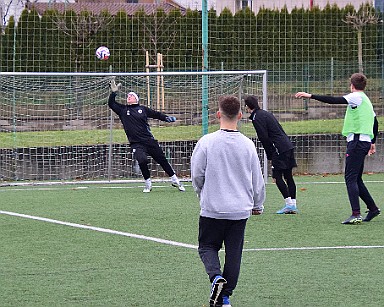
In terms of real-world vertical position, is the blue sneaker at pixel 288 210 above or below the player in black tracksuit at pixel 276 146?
below

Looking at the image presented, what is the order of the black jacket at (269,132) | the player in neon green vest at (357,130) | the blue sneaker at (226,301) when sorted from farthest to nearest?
1. the black jacket at (269,132)
2. the player in neon green vest at (357,130)
3. the blue sneaker at (226,301)

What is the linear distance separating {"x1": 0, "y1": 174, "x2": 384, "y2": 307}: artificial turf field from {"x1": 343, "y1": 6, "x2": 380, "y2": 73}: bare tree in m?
7.01

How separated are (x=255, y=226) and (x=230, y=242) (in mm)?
4740

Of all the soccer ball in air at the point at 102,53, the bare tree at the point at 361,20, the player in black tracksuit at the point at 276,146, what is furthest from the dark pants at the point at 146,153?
the bare tree at the point at 361,20

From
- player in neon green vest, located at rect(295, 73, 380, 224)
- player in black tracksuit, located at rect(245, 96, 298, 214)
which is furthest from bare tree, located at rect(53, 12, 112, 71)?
player in neon green vest, located at rect(295, 73, 380, 224)

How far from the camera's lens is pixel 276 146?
44.2 ft

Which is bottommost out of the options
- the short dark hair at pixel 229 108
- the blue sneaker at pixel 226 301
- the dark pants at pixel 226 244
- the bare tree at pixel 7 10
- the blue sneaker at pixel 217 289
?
the blue sneaker at pixel 226 301

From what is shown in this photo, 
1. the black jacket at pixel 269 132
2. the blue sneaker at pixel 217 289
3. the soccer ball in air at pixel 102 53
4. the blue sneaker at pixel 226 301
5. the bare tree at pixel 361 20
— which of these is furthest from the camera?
the bare tree at pixel 361 20

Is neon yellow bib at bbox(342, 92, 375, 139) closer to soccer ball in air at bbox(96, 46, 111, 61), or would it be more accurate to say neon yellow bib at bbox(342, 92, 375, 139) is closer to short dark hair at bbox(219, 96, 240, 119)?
short dark hair at bbox(219, 96, 240, 119)

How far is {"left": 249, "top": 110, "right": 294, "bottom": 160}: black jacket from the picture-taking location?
1331 cm

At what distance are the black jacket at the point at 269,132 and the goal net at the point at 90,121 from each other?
5.45 metres

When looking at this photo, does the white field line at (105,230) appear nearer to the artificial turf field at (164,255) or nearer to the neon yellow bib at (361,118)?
the artificial turf field at (164,255)

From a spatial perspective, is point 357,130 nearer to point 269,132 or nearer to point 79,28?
point 269,132

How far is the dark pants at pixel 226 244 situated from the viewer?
7293mm
